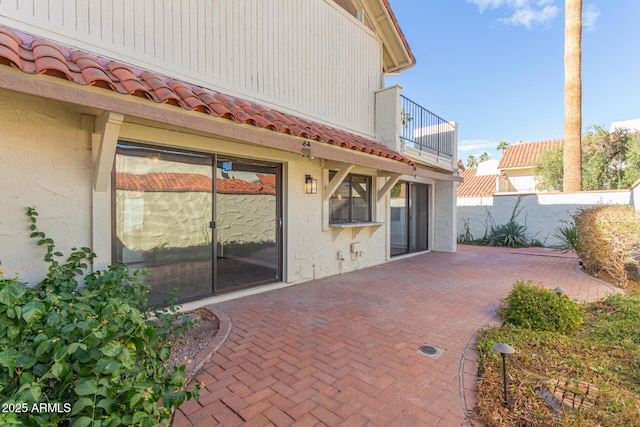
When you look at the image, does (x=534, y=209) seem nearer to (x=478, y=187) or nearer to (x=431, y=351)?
(x=478, y=187)

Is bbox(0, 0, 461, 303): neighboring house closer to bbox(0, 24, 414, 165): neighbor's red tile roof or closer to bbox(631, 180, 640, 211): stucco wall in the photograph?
bbox(0, 24, 414, 165): neighbor's red tile roof

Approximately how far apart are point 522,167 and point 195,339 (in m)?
27.2

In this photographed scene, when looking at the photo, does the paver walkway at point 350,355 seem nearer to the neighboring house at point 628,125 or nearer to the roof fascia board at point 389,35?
the roof fascia board at point 389,35

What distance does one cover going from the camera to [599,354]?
377cm

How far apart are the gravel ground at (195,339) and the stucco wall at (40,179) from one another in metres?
2.07

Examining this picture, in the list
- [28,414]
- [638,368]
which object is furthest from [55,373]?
[638,368]

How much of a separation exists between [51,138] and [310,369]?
15.3 ft

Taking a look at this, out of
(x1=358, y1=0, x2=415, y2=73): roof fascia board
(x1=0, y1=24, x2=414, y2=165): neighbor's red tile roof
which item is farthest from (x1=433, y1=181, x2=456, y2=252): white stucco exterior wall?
(x1=0, y1=24, x2=414, y2=165): neighbor's red tile roof

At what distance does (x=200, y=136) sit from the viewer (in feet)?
18.3

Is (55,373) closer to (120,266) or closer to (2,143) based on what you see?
(120,266)

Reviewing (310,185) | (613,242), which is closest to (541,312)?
(613,242)

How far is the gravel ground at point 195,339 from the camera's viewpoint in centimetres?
380

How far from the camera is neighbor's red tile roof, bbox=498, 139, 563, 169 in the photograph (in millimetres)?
23828

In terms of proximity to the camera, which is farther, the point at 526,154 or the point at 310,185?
the point at 526,154
